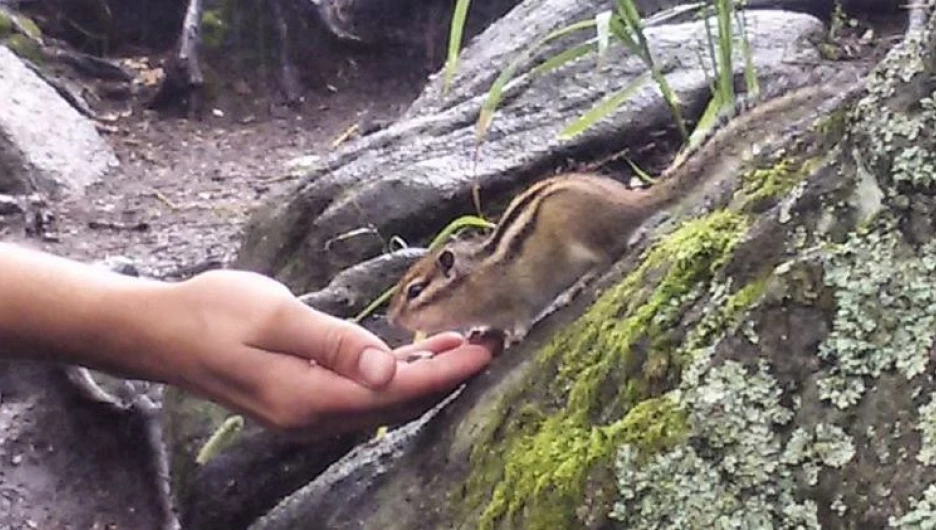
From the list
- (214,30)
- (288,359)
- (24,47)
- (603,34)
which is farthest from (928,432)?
(24,47)

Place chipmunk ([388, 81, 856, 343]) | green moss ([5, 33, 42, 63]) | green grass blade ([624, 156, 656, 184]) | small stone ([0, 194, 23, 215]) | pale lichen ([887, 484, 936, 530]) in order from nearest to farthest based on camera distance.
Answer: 1. pale lichen ([887, 484, 936, 530])
2. chipmunk ([388, 81, 856, 343])
3. green grass blade ([624, 156, 656, 184])
4. small stone ([0, 194, 23, 215])
5. green moss ([5, 33, 42, 63])

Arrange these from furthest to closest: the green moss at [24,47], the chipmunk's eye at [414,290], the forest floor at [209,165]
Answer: the green moss at [24,47], the forest floor at [209,165], the chipmunk's eye at [414,290]

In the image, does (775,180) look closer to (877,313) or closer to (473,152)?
(877,313)

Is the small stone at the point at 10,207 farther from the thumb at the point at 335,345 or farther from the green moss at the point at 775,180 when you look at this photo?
the green moss at the point at 775,180

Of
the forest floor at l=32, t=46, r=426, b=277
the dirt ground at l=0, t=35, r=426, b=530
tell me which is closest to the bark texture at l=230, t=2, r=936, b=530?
the dirt ground at l=0, t=35, r=426, b=530

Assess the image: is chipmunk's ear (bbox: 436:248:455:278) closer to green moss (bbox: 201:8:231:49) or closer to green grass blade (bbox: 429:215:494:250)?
green grass blade (bbox: 429:215:494:250)

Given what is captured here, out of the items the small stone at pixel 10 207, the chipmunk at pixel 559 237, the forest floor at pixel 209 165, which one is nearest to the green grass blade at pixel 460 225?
the chipmunk at pixel 559 237
